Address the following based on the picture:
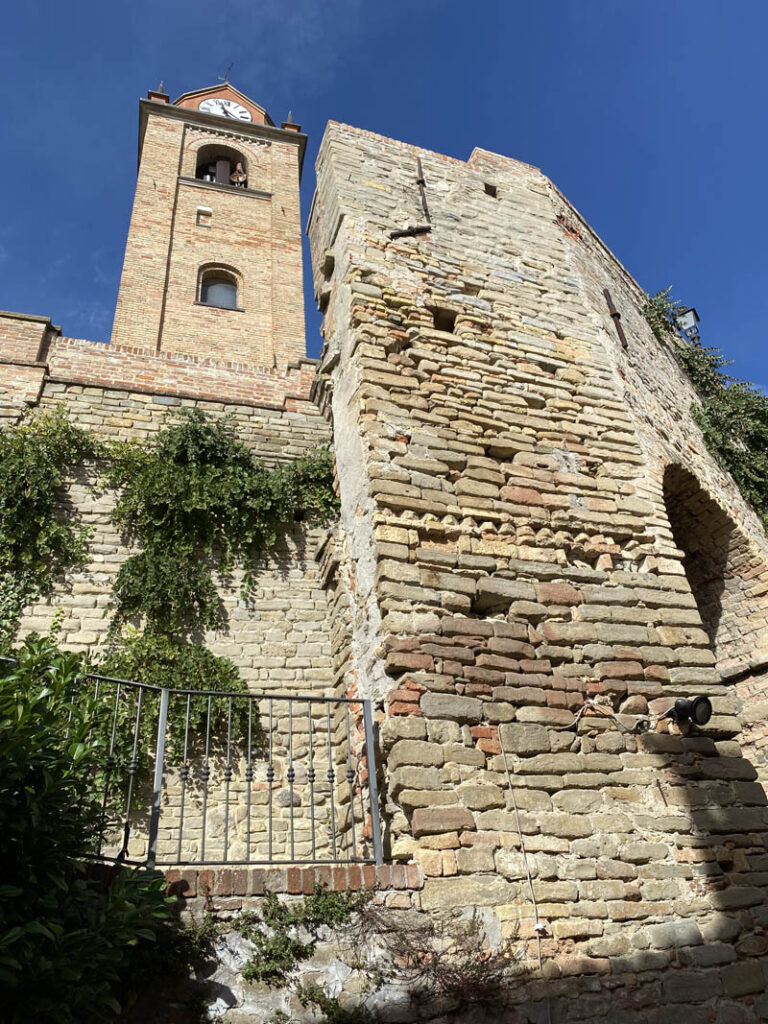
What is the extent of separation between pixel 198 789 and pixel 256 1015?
2.89m

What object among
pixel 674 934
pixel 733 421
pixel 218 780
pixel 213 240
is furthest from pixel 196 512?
pixel 213 240

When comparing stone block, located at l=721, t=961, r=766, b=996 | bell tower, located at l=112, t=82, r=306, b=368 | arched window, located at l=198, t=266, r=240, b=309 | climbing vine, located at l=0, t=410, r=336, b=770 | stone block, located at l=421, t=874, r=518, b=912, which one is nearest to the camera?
stone block, located at l=421, t=874, r=518, b=912

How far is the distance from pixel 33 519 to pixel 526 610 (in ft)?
14.9

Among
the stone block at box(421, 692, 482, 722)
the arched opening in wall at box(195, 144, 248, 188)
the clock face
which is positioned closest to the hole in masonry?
the stone block at box(421, 692, 482, 722)

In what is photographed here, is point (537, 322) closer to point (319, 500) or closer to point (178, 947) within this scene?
point (319, 500)

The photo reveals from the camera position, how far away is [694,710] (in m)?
4.29

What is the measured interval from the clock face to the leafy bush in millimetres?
19741

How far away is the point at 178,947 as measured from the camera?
10.1 ft

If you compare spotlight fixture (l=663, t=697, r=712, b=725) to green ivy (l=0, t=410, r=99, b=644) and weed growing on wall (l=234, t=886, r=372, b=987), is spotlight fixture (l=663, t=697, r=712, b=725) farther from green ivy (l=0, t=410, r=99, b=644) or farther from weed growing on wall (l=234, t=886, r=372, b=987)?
green ivy (l=0, t=410, r=99, b=644)

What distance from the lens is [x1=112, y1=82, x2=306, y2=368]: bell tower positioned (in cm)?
1430

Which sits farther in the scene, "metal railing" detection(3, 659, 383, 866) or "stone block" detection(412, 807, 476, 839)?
"metal railing" detection(3, 659, 383, 866)

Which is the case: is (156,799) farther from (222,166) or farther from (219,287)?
(222,166)

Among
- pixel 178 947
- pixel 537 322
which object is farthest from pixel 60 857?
pixel 537 322

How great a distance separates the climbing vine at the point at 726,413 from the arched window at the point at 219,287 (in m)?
8.80
